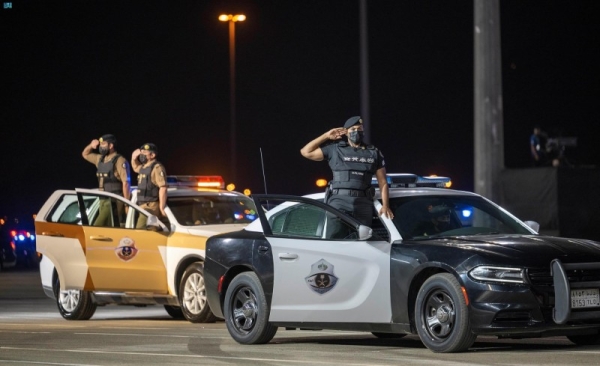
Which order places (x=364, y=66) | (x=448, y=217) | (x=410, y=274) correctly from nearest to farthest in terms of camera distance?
(x=410, y=274), (x=448, y=217), (x=364, y=66)

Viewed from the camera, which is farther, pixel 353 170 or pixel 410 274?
pixel 353 170

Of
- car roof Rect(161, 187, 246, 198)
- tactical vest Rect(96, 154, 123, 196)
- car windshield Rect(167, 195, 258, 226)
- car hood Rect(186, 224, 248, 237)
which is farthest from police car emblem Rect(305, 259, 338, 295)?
tactical vest Rect(96, 154, 123, 196)

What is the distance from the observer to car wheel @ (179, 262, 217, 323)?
53.6ft

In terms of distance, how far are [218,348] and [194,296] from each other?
3965 millimetres

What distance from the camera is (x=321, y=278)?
12.2m

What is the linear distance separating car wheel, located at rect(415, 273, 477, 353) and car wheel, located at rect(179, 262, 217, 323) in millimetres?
5365

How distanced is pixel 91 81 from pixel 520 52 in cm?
1566

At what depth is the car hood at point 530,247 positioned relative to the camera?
435 inches

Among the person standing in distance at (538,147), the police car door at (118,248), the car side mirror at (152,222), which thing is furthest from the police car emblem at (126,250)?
the person standing in distance at (538,147)

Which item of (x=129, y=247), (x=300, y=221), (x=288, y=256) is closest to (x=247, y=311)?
(x=288, y=256)

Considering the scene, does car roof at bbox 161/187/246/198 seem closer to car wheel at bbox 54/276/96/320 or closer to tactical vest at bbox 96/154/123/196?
tactical vest at bbox 96/154/123/196

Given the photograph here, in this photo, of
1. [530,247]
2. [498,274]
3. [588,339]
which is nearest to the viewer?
[498,274]

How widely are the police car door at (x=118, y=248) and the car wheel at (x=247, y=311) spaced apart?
3.87 meters

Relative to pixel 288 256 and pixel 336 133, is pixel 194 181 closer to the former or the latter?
pixel 336 133
